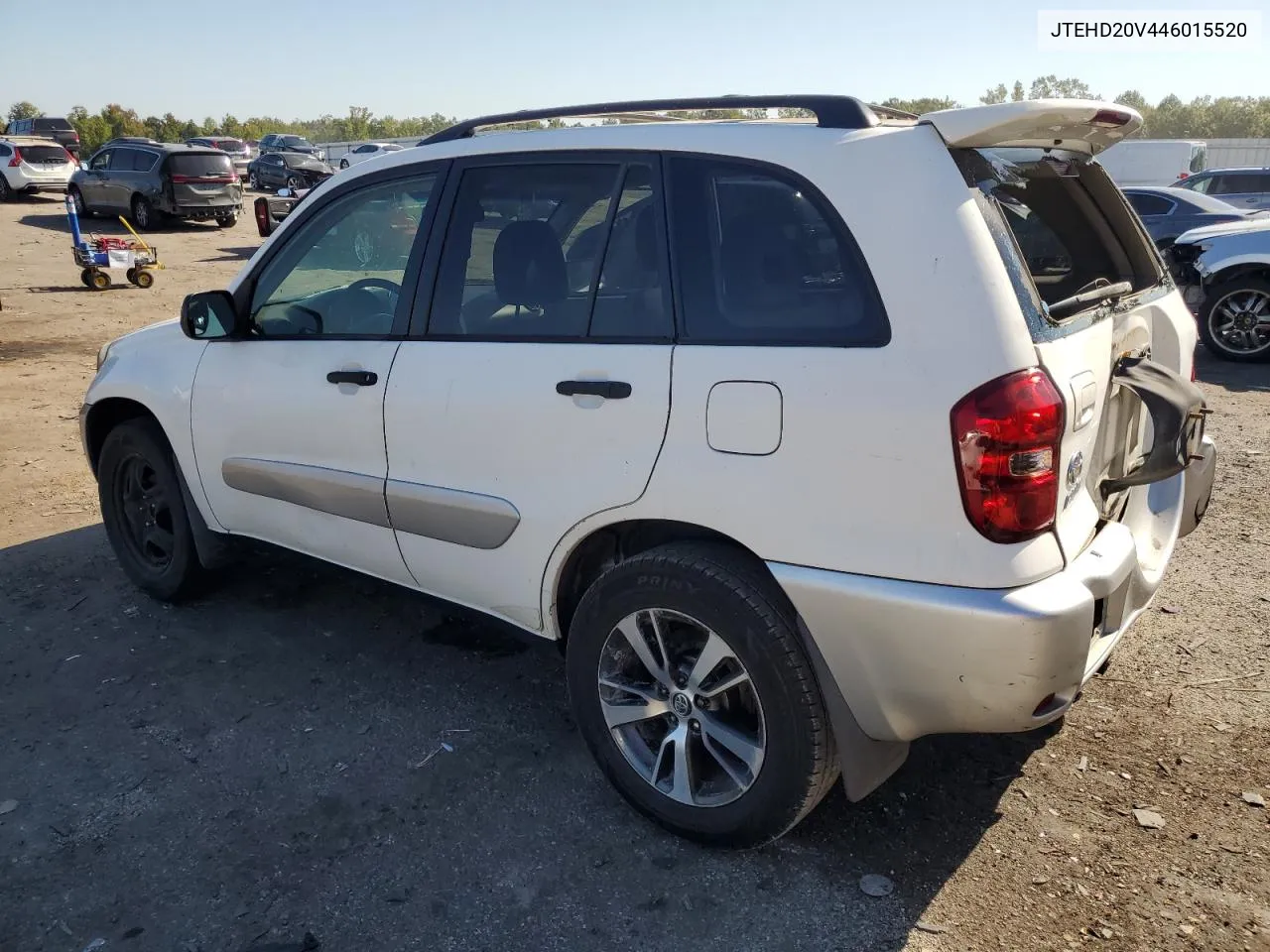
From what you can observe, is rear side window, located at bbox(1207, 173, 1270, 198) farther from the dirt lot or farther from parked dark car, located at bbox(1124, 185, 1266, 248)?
the dirt lot

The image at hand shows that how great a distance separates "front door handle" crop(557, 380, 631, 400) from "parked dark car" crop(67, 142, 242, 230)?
22.5 m

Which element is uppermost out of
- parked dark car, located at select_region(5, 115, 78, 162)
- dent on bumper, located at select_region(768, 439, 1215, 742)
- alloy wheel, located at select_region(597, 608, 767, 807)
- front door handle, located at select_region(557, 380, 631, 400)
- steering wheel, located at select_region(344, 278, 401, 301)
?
parked dark car, located at select_region(5, 115, 78, 162)

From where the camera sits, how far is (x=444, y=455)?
326cm

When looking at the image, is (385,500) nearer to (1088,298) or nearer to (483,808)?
(483,808)

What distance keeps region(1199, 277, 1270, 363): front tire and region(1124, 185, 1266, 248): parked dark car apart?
16.3 ft

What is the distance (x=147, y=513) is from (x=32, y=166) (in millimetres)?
29216

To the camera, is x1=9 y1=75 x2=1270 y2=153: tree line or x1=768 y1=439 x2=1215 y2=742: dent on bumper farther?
x1=9 y1=75 x2=1270 y2=153: tree line

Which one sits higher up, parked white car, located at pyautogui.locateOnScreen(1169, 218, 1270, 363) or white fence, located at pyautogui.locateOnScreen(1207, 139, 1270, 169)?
white fence, located at pyautogui.locateOnScreen(1207, 139, 1270, 169)

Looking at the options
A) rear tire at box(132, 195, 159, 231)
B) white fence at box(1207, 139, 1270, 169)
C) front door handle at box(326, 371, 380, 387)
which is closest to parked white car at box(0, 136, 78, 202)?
rear tire at box(132, 195, 159, 231)

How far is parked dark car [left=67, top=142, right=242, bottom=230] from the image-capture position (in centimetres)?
2233

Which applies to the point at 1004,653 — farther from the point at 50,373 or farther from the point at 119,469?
the point at 50,373

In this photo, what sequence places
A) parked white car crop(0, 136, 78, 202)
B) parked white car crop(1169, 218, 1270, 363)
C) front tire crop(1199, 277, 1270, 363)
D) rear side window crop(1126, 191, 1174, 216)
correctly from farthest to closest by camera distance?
parked white car crop(0, 136, 78, 202) < rear side window crop(1126, 191, 1174, 216) < front tire crop(1199, 277, 1270, 363) < parked white car crop(1169, 218, 1270, 363)

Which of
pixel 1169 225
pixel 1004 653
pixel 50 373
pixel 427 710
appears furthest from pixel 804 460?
pixel 1169 225

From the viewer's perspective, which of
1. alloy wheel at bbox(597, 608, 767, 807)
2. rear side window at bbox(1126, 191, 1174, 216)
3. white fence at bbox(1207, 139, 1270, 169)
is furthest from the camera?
white fence at bbox(1207, 139, 1270, 169)
